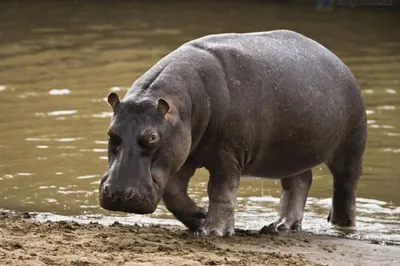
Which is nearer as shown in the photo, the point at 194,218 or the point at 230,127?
the point at 230,127

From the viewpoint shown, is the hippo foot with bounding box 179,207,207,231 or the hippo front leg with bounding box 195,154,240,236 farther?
the hippo foot with bounding box 179,207,207,231

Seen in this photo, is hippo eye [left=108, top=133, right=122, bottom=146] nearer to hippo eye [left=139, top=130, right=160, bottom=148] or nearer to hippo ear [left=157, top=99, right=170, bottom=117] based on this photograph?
hippo eye [left=139, top=130, right=160, bottom=148]

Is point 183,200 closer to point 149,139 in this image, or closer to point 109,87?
point 149,139

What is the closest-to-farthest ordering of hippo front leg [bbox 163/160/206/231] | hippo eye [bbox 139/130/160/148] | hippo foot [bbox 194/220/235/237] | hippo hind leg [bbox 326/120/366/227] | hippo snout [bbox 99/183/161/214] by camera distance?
hippo snout [bbox 99/183/161/214]
hippo eye [bbox 139/130/160/148]
hippo foot [bbox 194/220/235/237]
hippo front leg [bbox 163/160/206/231]
hippo hind leg [bbox 326/120/366/227]

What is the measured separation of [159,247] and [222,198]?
849mm

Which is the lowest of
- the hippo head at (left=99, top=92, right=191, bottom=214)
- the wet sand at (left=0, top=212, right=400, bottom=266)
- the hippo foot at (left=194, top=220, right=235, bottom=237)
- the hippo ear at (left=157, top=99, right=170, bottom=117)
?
the wet sand at (left=0, top=212, right=400, bottom=266)

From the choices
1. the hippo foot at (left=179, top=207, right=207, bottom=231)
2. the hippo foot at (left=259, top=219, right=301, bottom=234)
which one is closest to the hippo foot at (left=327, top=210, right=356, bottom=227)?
the hippo foot at (left=259, top=219, right=301, bottom=234)

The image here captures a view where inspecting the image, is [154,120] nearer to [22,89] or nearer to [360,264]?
[360,264]

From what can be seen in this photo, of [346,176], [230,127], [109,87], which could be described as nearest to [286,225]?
[346,176]

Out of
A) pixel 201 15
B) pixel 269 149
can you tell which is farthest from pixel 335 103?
pixel 201 15

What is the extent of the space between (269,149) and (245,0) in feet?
48.1

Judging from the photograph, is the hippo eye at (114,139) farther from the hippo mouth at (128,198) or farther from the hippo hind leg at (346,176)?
the hippo hind leg at (346,176)

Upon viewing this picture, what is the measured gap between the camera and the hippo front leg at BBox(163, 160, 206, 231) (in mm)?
7070

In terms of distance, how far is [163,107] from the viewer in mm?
6340
